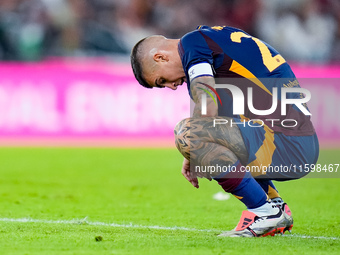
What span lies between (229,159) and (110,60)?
26.5 feet

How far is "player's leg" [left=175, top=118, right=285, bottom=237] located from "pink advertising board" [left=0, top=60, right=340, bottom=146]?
7.10 meters

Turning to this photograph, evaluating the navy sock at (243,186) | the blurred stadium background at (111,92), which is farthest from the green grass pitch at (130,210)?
the navy sock at (243,186)

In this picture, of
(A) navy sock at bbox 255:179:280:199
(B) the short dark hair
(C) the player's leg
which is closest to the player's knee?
(C) the player's leg

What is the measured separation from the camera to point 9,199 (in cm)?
570

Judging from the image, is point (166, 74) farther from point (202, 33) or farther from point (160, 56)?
point (202, 33)

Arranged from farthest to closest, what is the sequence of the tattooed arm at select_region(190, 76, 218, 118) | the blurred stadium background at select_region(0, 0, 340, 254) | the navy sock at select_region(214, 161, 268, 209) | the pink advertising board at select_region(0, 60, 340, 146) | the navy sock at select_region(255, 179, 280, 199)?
the pink advertising board at select_region(0, 60, 340, 146) → the blurred stadium background at select_region(0, 0, 340, 254) → the navy sock at select_region(255, 179, 280, 199) → the navy sock at select_region(214, 161, 268, 209) → the tattooed arm at select_region(190, 76, 218, 118)

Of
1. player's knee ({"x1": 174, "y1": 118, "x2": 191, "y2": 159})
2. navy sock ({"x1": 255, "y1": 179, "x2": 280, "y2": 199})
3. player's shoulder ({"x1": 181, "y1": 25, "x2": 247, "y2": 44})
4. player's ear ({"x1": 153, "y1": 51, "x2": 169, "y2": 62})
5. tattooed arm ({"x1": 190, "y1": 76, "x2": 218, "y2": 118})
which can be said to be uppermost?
player's shoulder ({"x1": 181, "y1": 25, "x2": 247, "y2": 44})

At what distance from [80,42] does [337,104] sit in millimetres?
4741

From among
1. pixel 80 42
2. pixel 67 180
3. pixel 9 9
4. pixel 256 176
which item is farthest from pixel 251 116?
pixel 9 9

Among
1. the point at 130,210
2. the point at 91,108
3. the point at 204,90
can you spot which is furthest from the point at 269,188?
the point at 91,108

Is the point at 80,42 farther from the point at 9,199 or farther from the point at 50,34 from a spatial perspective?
the point at 9,199

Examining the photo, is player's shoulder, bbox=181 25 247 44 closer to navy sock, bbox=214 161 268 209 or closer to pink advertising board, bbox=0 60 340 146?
navy sock, bbox=214 161 268 209

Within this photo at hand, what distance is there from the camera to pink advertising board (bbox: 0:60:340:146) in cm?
1092

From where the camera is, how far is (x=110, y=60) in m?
11.6
